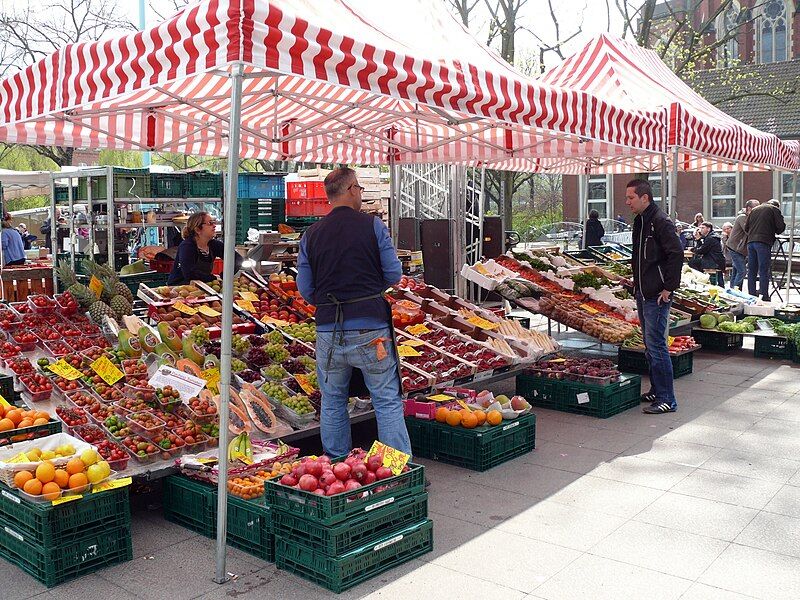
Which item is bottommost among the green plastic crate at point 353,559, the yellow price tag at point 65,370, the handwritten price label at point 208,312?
the green plastic crate at point 353,559

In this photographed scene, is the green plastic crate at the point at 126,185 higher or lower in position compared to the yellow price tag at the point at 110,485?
higher

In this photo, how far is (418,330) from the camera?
7.78 m

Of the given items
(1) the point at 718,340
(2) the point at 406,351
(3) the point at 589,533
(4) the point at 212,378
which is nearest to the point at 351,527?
(3) the point at 589,533

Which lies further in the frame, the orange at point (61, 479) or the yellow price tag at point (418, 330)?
the yellow price tag at point (418, 330)

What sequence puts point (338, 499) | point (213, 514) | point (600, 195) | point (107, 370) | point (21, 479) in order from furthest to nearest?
point (600, 195)
point (107, 370)
point (213, 514)
point (21, 479)
point (338, 499)

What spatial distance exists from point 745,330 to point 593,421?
13.7ft

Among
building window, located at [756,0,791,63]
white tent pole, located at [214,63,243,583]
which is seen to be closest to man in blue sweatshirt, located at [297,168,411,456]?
white tent pole, located at [214,63,243,583]

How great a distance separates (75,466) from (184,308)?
115 inches

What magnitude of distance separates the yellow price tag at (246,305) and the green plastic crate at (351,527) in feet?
10.9

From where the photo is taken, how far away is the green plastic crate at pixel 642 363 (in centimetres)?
905

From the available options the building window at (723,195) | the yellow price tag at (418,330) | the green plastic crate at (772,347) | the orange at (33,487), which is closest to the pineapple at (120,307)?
the yellow price tag at (418,330)

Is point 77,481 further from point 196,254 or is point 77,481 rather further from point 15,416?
point 196,254

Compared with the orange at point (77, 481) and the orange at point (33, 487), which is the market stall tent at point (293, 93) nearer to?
the orange at point (77, 481)

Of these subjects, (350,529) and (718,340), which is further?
(718,340)
